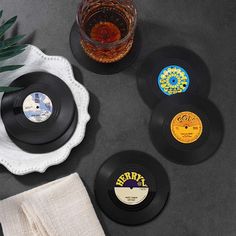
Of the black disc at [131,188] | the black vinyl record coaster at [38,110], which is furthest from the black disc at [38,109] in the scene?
the black disc at [131,188]

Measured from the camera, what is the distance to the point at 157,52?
97 centimetres

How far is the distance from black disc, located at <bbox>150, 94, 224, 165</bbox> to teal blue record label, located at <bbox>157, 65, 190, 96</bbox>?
0.02m

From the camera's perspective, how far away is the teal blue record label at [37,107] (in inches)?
35.8

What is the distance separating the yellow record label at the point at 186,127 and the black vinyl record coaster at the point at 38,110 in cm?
20

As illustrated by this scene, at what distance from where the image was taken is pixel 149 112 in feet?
3.11

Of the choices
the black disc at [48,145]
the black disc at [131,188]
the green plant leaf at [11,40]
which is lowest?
the black disc at [131,188]

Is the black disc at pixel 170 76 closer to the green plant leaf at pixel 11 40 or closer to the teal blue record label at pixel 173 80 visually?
the teal blue record label at pixel 173 80

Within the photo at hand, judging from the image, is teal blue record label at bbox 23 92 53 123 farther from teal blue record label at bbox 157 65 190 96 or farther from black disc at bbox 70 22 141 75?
teal blue record label at bbox 157 65 190 96

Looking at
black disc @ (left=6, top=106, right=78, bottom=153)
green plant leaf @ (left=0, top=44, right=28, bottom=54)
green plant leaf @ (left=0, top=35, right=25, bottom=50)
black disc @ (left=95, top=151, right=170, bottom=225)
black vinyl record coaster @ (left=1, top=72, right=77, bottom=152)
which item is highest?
green plant leaf @ (left=0, top=35, right=25, bottom=50)

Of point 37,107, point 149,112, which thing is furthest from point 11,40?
point 149,112

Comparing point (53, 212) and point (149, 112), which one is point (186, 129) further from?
point (53, 212)

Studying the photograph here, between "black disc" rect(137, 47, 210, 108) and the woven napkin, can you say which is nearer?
the woven napkin

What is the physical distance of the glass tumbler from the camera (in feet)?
2.99

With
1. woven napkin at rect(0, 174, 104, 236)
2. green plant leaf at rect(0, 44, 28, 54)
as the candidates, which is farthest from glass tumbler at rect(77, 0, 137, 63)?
woven napkin at rect(0, 174, 104, 236)
